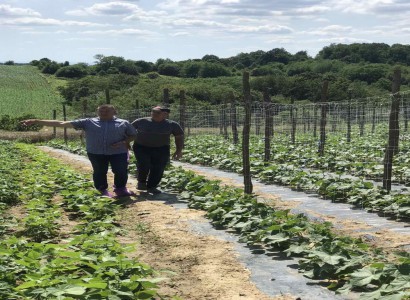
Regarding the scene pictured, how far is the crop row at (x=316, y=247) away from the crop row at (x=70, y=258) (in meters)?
1.33

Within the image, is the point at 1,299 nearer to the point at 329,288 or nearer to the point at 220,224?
the point at 329,288

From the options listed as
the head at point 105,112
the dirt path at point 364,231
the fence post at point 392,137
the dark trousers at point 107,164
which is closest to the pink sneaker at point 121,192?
the dark trousers at point 107,164

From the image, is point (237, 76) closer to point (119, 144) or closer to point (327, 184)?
point (327, 184)

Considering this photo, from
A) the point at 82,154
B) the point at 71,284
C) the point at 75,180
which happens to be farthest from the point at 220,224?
the point at 82,154

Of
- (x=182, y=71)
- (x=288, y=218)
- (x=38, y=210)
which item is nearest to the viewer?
(x=288, y=218)

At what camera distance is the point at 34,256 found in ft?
15.5

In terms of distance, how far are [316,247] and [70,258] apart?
2.17m

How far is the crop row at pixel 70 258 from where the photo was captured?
153 inches

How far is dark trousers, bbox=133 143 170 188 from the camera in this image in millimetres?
9945

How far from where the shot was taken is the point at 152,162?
9984 millimetres

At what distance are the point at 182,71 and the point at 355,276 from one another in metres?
85.9

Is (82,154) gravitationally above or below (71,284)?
below

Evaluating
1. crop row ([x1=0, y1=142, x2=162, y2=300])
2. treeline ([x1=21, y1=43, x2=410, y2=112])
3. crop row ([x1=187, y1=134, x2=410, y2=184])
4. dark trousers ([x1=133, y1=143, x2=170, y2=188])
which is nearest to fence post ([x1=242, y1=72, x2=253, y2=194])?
dark trousers ([x1=133, y1=143, x2=170, y2=188])

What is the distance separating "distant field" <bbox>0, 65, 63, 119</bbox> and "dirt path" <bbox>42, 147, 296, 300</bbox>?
44.7 meters
